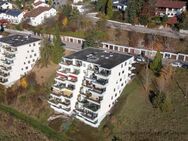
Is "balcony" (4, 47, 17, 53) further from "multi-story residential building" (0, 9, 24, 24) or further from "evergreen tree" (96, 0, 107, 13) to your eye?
"evergreen tree" (96, 0, 107, 13)

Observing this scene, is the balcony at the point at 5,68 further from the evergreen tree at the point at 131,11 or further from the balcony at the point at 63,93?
the evergreen tree at the point at 131,11

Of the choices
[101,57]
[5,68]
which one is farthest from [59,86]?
[5,68]

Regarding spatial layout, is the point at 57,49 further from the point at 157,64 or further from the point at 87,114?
the point at 157,64

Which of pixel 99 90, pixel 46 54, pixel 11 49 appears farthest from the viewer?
pixel 46 54

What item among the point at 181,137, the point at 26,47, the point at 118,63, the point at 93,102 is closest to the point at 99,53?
the point at 118,63

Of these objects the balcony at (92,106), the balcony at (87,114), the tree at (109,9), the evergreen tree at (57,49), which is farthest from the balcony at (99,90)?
the tree at (109,9)

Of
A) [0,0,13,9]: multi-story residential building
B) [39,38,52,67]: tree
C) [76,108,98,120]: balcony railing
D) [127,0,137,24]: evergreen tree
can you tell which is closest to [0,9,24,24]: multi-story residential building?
[0,0,13,9]: multi-story residential building
